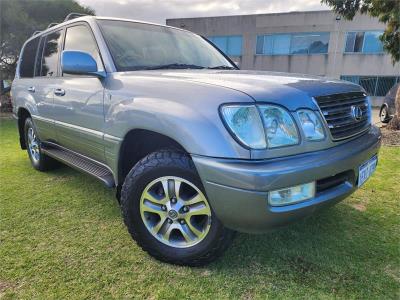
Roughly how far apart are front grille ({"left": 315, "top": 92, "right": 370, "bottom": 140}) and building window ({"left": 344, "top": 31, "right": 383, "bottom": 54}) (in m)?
23.1

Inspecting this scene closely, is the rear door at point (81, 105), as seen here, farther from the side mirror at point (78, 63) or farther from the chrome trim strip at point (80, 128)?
the side mirror at point (78, 63)

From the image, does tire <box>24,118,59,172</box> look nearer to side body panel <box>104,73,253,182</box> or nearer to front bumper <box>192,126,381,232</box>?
side body panel <box>104,73,253,182</box>

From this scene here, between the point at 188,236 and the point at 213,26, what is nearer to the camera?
the point at 188,236

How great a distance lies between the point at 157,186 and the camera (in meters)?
2.32

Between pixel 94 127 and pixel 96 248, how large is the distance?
1001 millimetres

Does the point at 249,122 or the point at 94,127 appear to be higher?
the point at 249,122

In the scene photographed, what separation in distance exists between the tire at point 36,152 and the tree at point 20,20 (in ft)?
31.3

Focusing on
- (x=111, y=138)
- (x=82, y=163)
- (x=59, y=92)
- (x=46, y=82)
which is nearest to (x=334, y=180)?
(x=111, y=138)

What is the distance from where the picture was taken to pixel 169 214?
2275 mm

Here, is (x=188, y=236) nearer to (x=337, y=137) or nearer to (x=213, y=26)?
(x=337, y=137)

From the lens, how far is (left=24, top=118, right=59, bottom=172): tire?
4.39 m

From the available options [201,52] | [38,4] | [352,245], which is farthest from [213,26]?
[352,245]

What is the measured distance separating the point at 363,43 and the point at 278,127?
2437 cm

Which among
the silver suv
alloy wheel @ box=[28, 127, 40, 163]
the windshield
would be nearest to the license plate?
the silver suv
